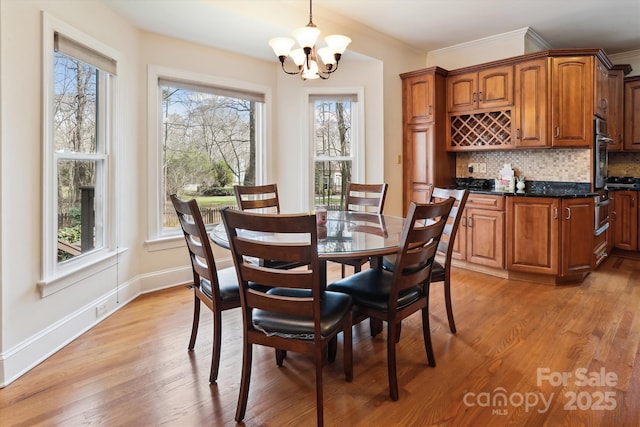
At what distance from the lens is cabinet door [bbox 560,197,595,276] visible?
371 cm

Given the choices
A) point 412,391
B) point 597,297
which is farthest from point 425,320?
point 597,297

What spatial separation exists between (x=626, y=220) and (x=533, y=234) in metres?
2.00

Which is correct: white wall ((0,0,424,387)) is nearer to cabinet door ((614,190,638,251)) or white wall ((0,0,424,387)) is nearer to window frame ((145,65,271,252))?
window frame ((145,65,271,252))

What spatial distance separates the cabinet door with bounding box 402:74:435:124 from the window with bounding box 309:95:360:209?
68 cm

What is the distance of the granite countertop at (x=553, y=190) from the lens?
3.81 metres

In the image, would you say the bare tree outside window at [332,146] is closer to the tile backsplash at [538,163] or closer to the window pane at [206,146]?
the window pane at [206,146]

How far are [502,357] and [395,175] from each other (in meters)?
2.75

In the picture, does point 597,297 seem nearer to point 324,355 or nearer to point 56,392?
point 324,355

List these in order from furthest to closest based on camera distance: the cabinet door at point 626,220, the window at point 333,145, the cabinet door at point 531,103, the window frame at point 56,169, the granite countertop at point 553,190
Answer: the cabinet door at point 626,220
the window at point 333,145
the cabinet door at point 531,103
the granite countertop at point 553,190
the window frame at point 56,169

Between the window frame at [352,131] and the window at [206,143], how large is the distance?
0.55m

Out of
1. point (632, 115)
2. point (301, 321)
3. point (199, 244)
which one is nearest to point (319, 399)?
point (301, 321)

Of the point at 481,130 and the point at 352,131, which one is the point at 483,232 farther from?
the point at 352,131

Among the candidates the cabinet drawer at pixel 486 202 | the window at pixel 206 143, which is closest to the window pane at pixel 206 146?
the window at pixel 206 143

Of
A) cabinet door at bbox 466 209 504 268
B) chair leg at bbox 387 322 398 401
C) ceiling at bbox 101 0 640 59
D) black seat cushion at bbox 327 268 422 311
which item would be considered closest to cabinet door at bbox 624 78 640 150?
ceiling at bbox 101 0 640 59
